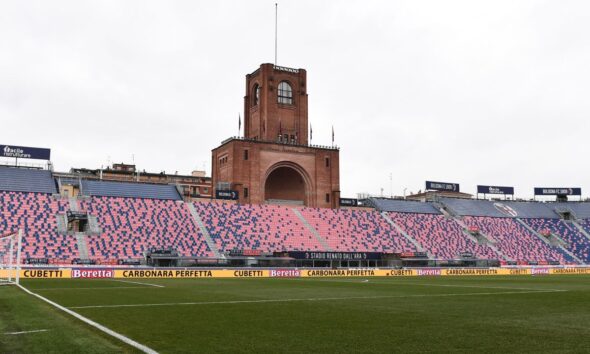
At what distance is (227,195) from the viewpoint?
313ft

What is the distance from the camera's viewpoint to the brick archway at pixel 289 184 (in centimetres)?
10388

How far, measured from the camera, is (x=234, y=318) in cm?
1675

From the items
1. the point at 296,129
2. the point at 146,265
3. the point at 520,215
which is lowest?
the point at 146,265

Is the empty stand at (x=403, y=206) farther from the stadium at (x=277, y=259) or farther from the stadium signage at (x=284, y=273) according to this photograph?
→ the stadium signage at (x=284, y=273)

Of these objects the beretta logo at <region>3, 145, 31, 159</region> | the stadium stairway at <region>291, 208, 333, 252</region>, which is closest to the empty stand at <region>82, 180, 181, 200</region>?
the beretta logo at <region>3, 145, 31, 159</region>

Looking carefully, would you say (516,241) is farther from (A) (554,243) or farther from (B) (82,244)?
(B) (82,244)

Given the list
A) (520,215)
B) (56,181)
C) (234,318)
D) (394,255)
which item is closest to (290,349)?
(234,318)

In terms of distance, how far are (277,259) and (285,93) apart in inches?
1713

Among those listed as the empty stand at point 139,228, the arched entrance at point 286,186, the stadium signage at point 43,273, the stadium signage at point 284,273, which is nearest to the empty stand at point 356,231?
the arched entrance at point 286,186

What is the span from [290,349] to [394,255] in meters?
73.6

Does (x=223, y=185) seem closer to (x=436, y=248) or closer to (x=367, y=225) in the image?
(x=367, y=225)

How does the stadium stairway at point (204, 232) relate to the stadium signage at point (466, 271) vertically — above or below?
above

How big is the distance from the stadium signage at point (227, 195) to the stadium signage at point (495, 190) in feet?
185

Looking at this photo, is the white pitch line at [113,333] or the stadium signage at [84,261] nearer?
the white pitch line at [113,333]
